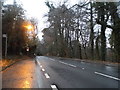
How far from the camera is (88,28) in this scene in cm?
4325

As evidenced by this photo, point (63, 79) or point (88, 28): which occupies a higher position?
point (88, 28)

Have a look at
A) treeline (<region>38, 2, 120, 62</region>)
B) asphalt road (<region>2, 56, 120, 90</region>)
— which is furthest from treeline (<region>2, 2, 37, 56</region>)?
asphalt road (<region>2, 56, 120, 90</region>)

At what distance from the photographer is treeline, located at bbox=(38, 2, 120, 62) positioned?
1158 inches

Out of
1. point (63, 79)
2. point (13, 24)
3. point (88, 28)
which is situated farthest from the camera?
point (13, 24)

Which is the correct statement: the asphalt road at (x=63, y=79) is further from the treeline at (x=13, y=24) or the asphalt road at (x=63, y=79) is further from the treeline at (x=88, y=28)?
the treeline at (x=13, y=24)

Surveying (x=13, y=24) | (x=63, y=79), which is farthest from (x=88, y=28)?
(x=63, y=79)

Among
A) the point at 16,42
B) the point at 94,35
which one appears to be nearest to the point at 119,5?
the point at 94,35

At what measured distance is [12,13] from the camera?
4616cm

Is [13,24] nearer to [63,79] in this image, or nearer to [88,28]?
[88,28]

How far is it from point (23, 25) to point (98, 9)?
22777mm

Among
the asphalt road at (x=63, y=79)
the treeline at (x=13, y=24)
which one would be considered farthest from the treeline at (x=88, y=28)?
the asphalt road at (x=63, y=79)

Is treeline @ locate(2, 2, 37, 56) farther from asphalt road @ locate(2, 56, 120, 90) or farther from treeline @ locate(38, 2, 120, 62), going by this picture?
asphalt road @ locate(2, 56, 120, 90)

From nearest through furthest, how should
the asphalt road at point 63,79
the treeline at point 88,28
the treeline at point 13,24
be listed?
1. the asphalt road at point 63,79
2. the treeline at point 88,28
3. the treeline at point 13,24

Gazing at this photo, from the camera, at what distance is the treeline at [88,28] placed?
29.4 m
